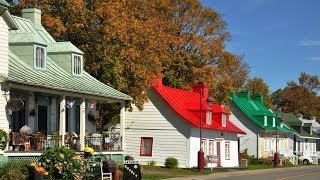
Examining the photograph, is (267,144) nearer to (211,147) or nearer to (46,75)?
(211,147)

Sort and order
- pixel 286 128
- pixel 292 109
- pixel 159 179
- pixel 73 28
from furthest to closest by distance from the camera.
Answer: pixel 292 109 < pixel 286 128 < pixel 73 28 < pixel 159 179

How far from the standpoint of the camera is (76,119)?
3509 centimetres

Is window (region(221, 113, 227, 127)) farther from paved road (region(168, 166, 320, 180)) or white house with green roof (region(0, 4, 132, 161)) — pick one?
white house with green roof (region(0, 4, 132, 161))

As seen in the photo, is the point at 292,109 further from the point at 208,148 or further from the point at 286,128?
the point at 208,148

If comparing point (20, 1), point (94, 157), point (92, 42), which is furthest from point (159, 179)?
point (20, 1)

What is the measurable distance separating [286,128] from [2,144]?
5785 centimetres

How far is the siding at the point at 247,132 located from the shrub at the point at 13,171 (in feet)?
149

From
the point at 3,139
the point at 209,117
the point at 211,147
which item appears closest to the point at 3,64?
the point at 3,139

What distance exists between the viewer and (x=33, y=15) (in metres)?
35.9

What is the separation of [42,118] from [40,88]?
487 centimetres

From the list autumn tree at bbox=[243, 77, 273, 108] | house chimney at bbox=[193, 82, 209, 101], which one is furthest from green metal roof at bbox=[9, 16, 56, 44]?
autumn tree at bbox=[243, 77, 273, 108]

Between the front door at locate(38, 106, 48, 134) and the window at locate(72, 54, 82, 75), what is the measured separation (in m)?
2.83

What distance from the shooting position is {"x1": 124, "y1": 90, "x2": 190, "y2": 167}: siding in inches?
1806

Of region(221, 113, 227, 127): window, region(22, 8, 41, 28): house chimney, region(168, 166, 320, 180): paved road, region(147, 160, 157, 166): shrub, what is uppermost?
region(22, 8, 41, 28): house chimney
